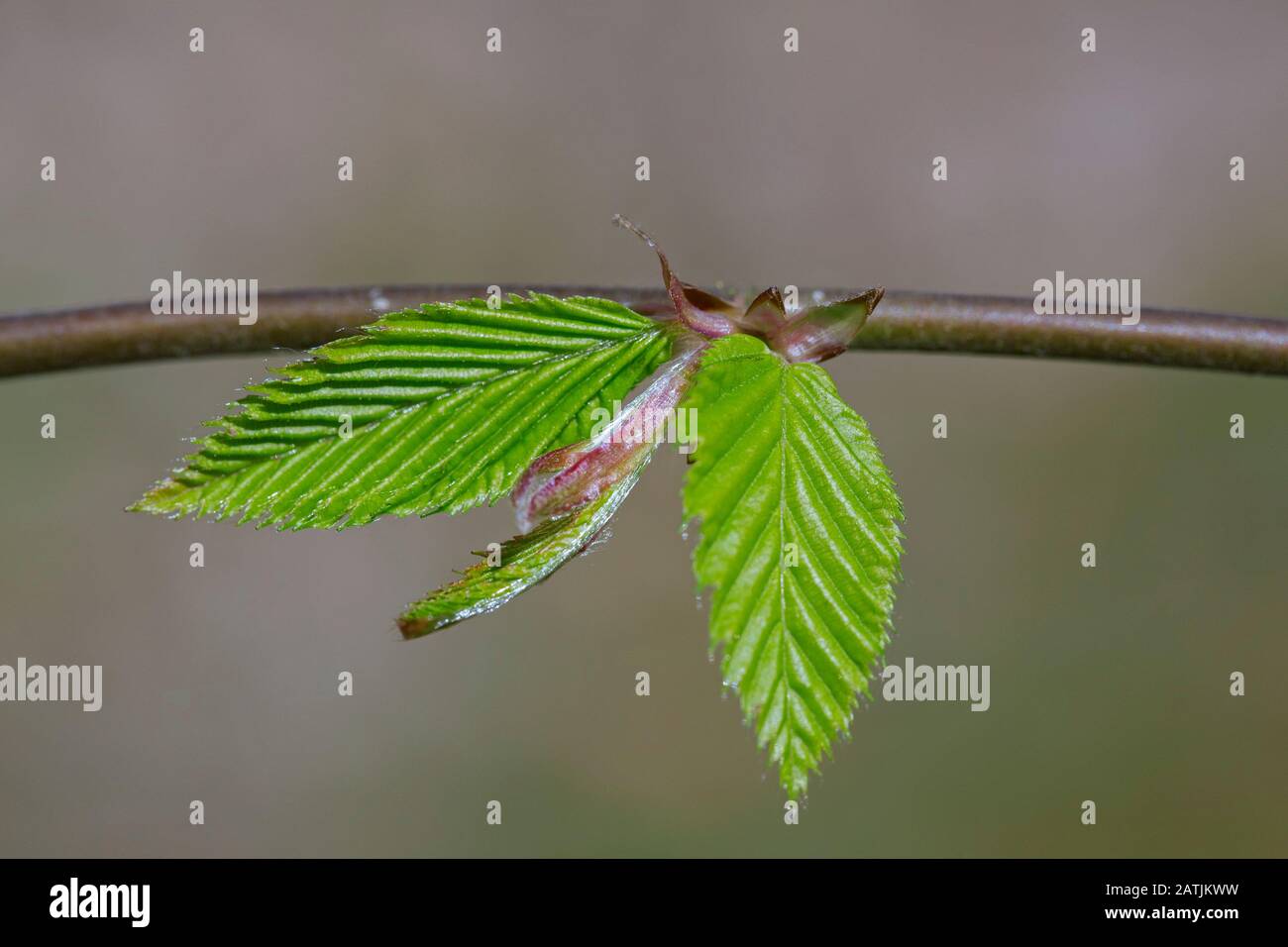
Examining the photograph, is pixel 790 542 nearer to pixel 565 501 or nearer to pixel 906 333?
pixel 565 501

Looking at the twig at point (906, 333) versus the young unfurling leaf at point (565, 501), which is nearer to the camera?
the young unfurling leaf at point (565, 501)

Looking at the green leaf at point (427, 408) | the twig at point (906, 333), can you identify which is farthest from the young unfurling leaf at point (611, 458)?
the twig at point (906, 333)

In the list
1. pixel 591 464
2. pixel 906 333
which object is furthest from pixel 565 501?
pixel 906 333

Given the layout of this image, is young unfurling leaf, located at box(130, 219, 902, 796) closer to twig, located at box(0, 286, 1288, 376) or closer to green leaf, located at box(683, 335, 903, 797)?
green leaf, located at box(683, 335, 903, 797)

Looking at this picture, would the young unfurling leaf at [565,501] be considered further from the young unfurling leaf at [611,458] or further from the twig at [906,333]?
the twig at [906,333]

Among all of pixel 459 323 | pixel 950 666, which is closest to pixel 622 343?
pixel 459 323

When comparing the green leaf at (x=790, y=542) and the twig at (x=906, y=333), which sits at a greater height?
the twig at (x=906, y=333)

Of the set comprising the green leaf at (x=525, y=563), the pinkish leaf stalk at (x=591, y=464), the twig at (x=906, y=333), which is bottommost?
the green leaf at (x=525, y=563)
